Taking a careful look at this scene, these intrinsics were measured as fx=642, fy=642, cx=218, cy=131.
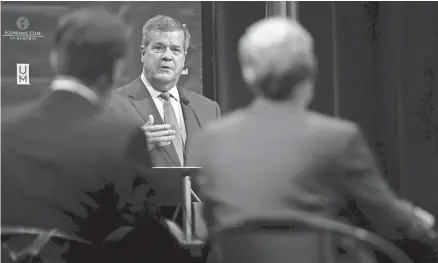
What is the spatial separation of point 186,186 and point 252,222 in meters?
0.30

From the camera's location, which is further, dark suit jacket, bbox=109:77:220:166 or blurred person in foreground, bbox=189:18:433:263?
dark suit jacket, bbox=109:77:220:166

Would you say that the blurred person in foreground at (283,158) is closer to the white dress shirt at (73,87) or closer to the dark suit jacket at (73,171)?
the dark suit jacket at (73,171)

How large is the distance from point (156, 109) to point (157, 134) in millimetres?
100

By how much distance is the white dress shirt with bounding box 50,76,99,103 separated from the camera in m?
2.46

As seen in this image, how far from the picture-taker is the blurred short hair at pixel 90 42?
2.47 m

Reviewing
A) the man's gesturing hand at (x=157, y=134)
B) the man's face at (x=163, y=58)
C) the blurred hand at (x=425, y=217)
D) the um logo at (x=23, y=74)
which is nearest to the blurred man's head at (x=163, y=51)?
the man's face at (x=163, y=58)

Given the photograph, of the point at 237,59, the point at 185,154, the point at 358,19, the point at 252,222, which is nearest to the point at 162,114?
the point at 185,154

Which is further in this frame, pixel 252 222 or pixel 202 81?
pixel 202 81

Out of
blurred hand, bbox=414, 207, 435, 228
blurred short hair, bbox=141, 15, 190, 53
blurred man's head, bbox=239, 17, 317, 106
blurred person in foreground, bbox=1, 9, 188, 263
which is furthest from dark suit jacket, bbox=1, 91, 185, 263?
blurred hand, bbox=414, 207, 435, 228

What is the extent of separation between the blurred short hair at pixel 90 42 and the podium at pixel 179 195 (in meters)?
0.45

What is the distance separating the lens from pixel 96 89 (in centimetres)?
248

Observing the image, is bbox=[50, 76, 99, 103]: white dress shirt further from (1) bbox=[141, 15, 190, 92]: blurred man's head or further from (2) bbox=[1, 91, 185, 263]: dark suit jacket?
(1) bbox=[141, 15, 190, 92]: blurred man's head

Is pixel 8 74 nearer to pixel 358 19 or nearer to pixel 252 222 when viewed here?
pixel 252 222

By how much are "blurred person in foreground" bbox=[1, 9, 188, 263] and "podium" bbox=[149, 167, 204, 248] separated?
0.12 feet
